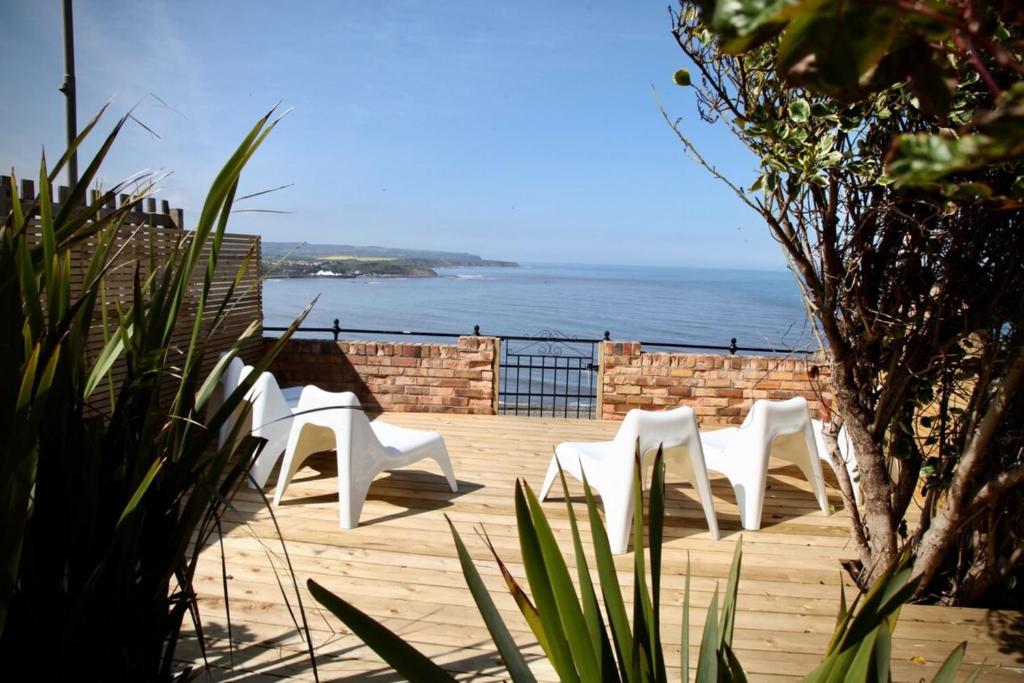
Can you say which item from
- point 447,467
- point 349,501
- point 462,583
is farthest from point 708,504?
point 349,501

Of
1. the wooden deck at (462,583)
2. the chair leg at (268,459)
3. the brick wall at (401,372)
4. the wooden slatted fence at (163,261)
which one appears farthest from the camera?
the brick wall at (401,372)

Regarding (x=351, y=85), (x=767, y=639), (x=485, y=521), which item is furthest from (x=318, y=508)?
(x=351, y=85)

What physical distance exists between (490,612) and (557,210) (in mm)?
55048

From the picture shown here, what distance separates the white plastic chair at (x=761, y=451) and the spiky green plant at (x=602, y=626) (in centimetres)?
270

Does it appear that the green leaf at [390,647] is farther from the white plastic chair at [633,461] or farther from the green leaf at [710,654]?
the white plastic chair at [633,461]

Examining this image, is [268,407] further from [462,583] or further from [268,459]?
[462,583]

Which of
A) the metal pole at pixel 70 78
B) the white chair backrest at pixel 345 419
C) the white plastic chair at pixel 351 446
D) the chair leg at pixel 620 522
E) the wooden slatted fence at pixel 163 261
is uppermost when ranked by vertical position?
the metal pole at pixel 70 78

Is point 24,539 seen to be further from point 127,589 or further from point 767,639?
point 767,639

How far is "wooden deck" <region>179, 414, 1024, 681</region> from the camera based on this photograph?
7.48ft

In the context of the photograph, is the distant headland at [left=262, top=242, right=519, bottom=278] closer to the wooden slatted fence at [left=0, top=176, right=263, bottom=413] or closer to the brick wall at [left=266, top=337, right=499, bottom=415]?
the wooden slatted fence at [left=0, top=176, right=263, bottom=413]

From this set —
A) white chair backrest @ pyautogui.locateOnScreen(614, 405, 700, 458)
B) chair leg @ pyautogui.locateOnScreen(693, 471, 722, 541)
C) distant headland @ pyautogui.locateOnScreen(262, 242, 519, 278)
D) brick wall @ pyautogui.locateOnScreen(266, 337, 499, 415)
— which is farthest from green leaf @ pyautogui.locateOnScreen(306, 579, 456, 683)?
brick wall @ pyautogui.locateOnScreen(266, 337, 499, 415)

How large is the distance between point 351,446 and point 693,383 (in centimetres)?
362

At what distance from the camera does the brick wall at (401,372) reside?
6.23m

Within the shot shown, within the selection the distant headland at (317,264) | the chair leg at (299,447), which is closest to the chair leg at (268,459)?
the chair leg at (299,447)
